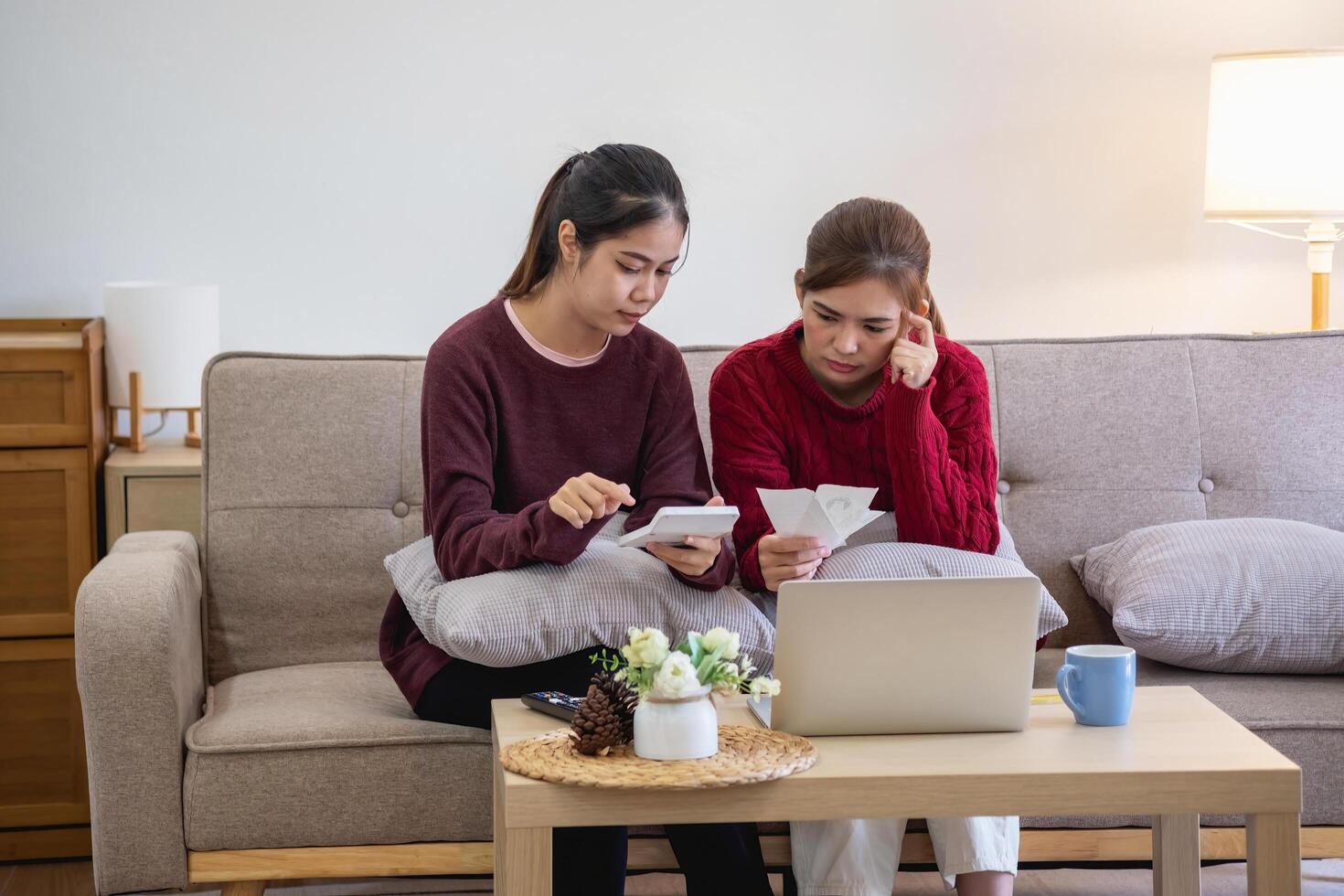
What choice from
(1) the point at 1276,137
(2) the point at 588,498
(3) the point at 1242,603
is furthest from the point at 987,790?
(1) the point at 1276,137

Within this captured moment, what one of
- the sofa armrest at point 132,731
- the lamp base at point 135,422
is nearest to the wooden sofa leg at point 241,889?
the sofa armrest at point 132,731

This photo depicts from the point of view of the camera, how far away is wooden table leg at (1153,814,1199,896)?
62.6 inches

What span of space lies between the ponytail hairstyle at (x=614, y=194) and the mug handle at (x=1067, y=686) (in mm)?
722

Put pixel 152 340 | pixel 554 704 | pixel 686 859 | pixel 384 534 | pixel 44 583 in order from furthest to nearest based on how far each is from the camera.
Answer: pixel 152 340
pixel 44 583
pixel 384 534
pixel 686 859
pixel 554 704

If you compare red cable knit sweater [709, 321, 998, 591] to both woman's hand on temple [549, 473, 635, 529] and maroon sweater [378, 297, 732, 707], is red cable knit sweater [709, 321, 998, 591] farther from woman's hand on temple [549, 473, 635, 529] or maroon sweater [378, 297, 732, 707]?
woman's hand on temple [549, 473, 635, 529]

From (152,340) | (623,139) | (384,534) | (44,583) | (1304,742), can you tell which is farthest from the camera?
A: (623,139)

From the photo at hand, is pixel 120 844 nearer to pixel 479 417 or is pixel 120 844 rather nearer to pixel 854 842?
pixel 479 417

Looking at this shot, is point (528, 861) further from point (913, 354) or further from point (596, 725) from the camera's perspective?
point (913, 354)

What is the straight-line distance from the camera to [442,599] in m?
1.64

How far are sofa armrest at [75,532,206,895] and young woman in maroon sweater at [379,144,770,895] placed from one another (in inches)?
11.2

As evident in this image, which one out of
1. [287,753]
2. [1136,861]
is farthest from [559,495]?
[1136,861]

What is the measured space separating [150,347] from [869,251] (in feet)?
4.09

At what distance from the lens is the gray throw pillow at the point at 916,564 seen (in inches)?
68.8

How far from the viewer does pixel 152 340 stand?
235 centimetres
